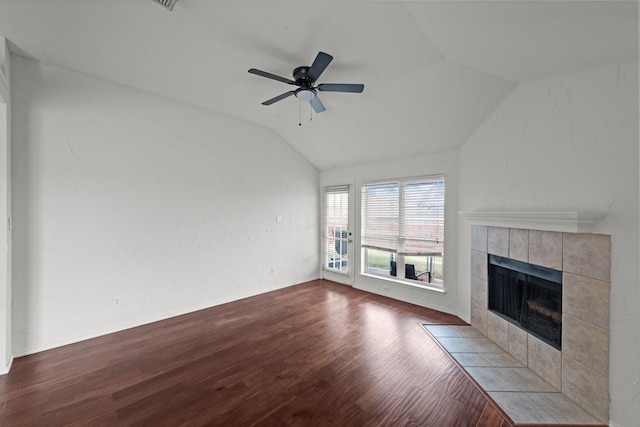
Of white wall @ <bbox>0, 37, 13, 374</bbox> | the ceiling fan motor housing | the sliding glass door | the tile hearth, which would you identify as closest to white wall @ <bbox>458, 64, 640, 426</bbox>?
the tile hearth

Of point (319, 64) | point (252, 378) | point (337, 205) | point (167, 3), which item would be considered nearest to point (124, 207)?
point (167, 3)

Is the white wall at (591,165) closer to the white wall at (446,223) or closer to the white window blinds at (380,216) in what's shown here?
the white wall at (446,223)

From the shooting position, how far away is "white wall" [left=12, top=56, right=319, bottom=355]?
106 inches

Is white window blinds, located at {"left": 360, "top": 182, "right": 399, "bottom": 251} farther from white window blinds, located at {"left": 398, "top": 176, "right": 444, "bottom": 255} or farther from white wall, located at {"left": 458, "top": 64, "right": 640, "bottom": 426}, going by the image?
white wall, located at {"left": 458, "top": 64, "right": 640, "bottom": 426}

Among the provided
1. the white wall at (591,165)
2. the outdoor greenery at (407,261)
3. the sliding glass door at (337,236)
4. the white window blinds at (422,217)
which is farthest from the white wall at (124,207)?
the white wall at (591,165)

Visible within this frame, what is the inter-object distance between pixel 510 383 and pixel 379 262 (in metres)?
2.63

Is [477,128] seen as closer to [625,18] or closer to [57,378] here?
[625,18]

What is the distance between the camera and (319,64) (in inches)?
87.4

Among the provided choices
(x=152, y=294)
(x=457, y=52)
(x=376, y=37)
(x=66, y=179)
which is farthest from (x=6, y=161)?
(x=457, y=52)

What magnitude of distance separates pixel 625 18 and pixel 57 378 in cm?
507

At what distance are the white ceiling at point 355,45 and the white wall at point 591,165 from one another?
0.19 meters

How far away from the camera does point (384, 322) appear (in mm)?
3436

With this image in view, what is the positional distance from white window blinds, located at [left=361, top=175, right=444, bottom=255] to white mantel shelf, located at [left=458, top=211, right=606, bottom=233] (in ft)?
2.79

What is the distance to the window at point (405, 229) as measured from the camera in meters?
3.96
